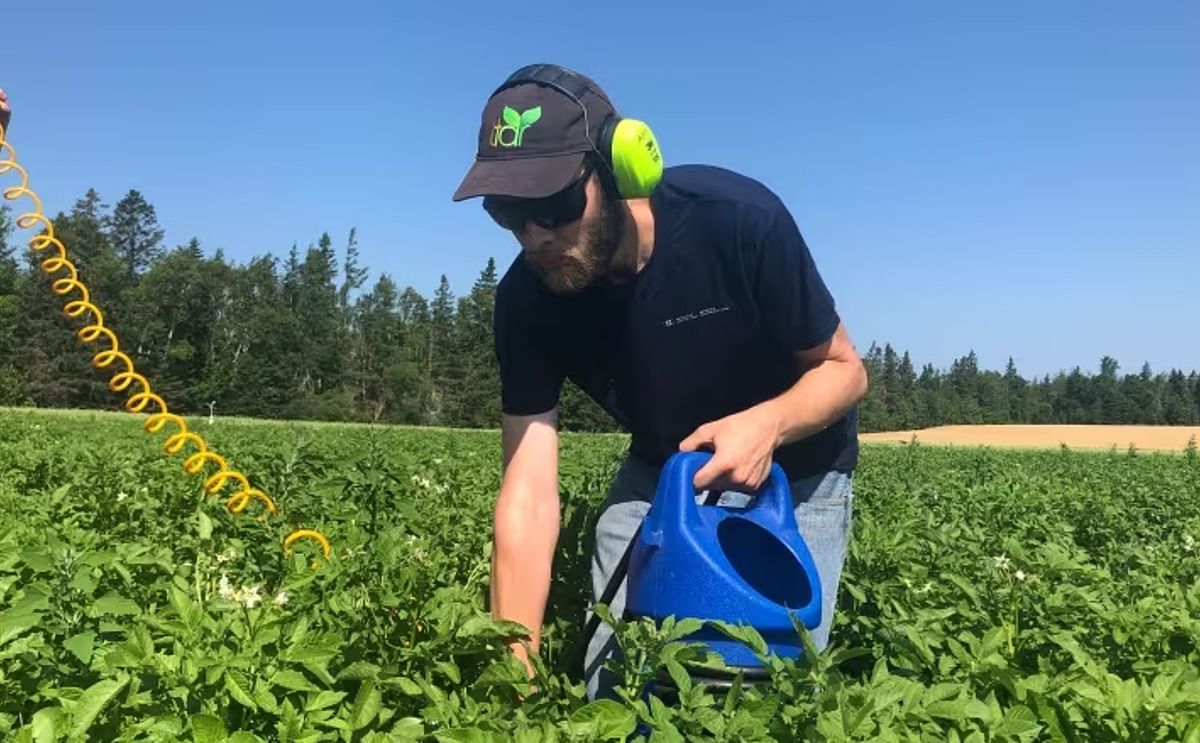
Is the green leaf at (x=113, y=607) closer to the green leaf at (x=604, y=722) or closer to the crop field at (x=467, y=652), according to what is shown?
the crop field at (x=467, y=652)

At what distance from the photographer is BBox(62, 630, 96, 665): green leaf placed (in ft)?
5.85

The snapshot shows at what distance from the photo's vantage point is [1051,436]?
195ft

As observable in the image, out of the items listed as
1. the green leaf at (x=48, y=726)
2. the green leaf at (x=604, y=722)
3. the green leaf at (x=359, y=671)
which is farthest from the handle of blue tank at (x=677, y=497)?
the green leaf at (x=48, y=726)

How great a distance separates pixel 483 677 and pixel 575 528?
5.94 feet

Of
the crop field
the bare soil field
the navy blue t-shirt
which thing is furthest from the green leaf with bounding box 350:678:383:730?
the bare soil field

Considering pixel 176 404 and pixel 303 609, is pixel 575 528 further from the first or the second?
pixel 176 404

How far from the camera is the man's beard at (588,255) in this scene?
2.52 metres

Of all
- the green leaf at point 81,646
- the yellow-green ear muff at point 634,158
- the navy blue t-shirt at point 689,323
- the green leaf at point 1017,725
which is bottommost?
the green leaf at point 1017,725

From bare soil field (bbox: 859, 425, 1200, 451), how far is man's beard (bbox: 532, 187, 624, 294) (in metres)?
50.4

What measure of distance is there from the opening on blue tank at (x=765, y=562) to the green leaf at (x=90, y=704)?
3.93 ft

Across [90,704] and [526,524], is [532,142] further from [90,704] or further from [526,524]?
[90,704]

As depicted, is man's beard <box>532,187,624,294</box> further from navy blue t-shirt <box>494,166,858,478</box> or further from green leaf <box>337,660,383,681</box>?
green leaf <box>337,660,383,681</box>

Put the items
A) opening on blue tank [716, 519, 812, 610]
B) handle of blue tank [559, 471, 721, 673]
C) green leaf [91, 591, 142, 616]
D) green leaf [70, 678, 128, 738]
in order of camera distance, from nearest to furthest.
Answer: green leaf [70, 678, 128, 738] < green leaf [91, 591, 142, 616] < opening on blue tank [716, 519, 812, 610] < handle of blue tank [559, 471, 721, 673]

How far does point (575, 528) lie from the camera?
3.68 meters
